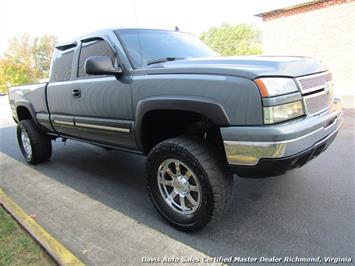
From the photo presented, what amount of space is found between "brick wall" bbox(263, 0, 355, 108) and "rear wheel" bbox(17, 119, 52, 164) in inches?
359

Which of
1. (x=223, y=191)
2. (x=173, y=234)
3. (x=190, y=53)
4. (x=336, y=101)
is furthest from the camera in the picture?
(x=190, y=53)

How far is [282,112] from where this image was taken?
2.15 m

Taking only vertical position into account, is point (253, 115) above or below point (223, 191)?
above

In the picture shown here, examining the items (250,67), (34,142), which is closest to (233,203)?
(250,67)

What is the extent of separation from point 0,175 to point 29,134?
2.62 ft

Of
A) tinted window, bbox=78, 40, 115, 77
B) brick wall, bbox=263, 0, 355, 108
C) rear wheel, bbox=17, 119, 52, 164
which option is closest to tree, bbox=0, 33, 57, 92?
brick wall, bbox=263, 0, 355, 108

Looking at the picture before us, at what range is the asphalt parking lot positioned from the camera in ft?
7.94

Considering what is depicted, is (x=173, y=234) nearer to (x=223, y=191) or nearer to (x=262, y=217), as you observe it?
(x=223, y=191)

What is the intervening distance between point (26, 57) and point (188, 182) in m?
54.6

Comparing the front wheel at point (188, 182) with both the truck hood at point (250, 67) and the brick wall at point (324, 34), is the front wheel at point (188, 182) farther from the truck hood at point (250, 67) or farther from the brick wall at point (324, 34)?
the brick wall at point (324, 34)

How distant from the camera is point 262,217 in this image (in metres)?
2.85

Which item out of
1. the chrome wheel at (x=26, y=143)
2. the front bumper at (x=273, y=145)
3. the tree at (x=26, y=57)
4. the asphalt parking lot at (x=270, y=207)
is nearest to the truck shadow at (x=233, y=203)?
the asphalt parking lot at (x=270, y=207)

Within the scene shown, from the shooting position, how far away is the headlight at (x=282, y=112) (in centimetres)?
211

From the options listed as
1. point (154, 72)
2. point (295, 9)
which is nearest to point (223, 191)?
point (154, 72)
